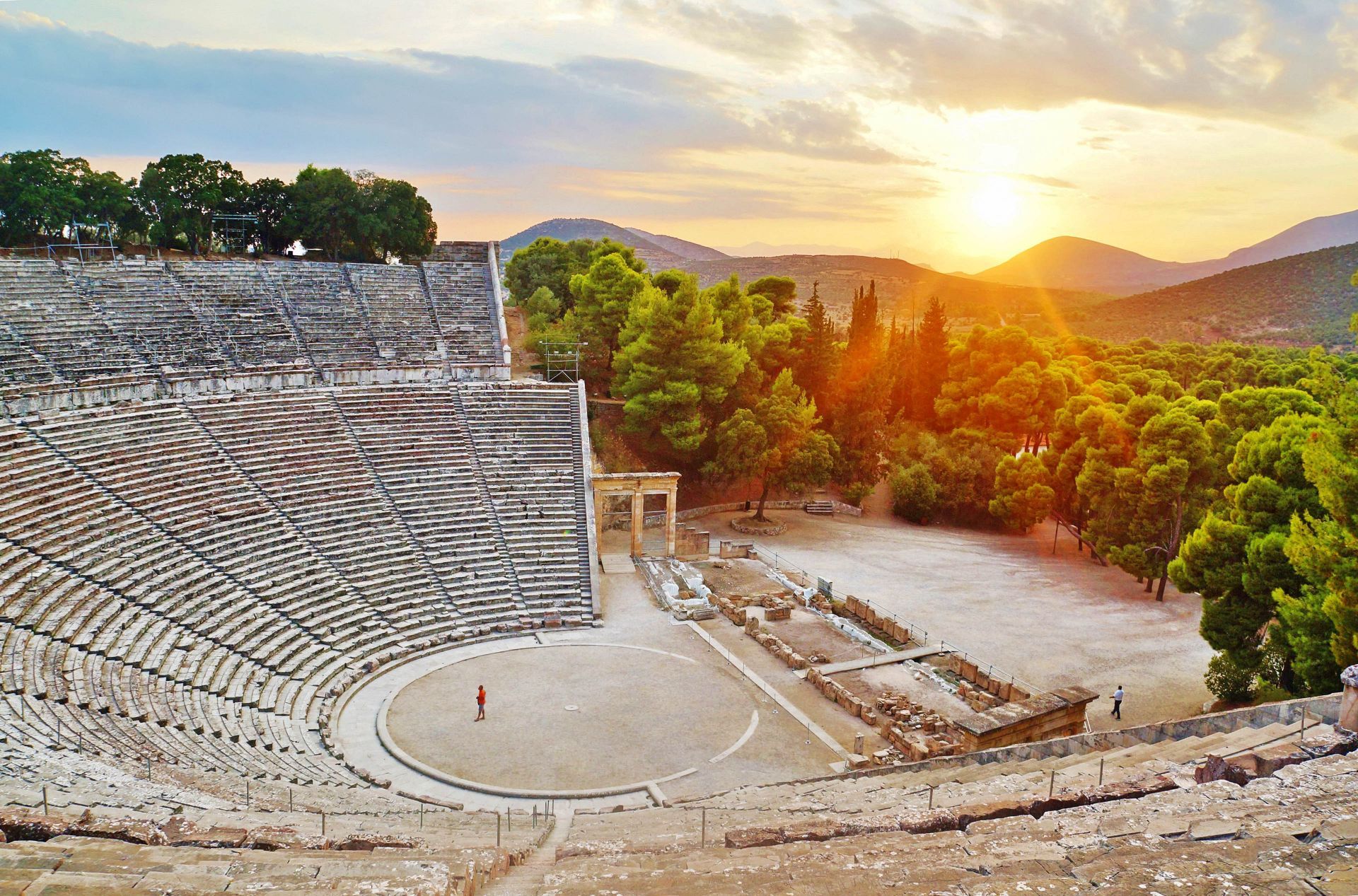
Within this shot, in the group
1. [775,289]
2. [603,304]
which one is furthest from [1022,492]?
[775,289]

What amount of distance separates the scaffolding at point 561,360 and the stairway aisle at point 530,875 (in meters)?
28.5

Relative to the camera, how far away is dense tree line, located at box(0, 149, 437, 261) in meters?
33.4

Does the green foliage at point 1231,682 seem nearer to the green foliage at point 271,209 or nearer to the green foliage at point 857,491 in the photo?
the green foliage at point 857,491

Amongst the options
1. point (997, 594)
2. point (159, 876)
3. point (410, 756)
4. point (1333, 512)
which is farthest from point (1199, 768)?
point (997, 594)

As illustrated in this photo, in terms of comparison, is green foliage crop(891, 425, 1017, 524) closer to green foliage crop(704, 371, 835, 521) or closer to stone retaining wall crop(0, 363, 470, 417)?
green foliage crop(704, 371, 835, 521)

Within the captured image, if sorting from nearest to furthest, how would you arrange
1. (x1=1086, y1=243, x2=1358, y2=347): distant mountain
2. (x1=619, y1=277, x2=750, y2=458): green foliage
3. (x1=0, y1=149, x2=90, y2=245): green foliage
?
(x1=0, y1=149, x2=90, y2=245): green foliage → (x1=619, y1=277, x2=750, y2=458): green foliage → (x1=1086, y1=243, x2=1358, y2=347): distant mountain

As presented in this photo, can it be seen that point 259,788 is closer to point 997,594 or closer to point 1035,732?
point 1035,732

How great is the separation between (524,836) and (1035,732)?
11287 mm

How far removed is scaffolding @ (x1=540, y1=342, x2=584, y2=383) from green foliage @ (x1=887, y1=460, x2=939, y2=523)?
15.5 meters


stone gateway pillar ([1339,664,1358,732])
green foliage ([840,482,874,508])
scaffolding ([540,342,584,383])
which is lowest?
green foliage ([840,482,874,508])

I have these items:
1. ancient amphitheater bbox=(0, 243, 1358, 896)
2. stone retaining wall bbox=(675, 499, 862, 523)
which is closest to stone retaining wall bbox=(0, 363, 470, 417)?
ancient amphitheater bbox=(0, 243, 1358, 896)

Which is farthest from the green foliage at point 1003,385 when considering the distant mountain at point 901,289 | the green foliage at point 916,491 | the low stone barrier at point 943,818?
the distant mountain at point 901,289

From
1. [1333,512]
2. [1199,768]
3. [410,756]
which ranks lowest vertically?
[410,756]

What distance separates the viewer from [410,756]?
17438mm
